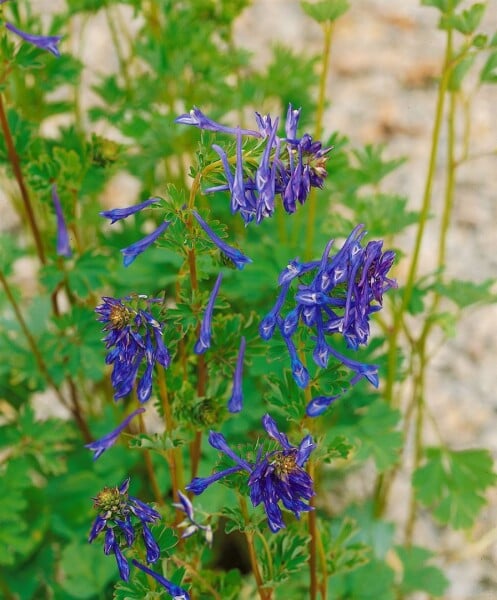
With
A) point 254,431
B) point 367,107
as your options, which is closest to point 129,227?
point 254,431

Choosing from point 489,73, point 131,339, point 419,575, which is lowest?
point 419,575

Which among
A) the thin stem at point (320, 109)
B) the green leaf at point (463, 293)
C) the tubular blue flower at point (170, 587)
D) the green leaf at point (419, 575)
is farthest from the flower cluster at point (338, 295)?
the green leaf at point (419, 575)

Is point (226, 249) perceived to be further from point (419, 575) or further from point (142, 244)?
point (419, 575)

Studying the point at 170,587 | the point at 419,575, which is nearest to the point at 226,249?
the point at 170,587

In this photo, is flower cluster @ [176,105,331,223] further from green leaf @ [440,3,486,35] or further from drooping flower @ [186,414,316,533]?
green leaf @ [440,3,486,35]

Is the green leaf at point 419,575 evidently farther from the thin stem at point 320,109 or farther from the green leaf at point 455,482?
the thin stem at point 320,109

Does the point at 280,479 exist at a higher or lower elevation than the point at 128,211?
lower
